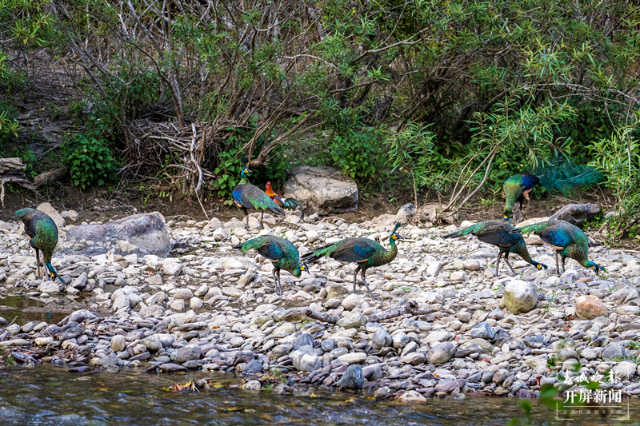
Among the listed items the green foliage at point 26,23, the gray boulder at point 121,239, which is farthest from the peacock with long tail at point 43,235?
the green foliage at point 26,23

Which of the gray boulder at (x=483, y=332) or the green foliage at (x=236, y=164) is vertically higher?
the green foliage at (x=236, y=164)

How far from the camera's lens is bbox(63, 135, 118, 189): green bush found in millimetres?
9703

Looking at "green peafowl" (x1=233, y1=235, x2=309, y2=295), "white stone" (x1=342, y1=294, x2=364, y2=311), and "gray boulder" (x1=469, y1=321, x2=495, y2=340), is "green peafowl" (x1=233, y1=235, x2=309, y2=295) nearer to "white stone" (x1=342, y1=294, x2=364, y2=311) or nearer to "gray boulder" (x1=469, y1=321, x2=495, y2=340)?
"white stone" (x1=342, y1=294, x2=364, y2=311)

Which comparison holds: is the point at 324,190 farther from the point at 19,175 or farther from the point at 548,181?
the point at 19,175

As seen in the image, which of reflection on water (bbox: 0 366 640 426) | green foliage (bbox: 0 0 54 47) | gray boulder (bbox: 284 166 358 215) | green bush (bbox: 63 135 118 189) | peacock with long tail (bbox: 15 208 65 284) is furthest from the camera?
gray boulder (bbox: 284 166 358 215)

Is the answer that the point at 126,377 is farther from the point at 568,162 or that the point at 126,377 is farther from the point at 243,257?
the point at 568,162

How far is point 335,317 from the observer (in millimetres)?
5359

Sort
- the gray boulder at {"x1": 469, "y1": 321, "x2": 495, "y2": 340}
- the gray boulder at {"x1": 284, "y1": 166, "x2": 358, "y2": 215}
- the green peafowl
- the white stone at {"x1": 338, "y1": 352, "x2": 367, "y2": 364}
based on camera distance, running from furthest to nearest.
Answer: the gray boulder at {"x1": 284, "y1": 166, "x2": 358, "y2": 215}, the green peafowl, the gray boulder at {"x1": 469, "y1": 321, "x2": 495, "y2": 340}, the white stone at {"x1": 338, "y1": 352, "x2": 367, "y2": 364}

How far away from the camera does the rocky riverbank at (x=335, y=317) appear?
4398 millimetres

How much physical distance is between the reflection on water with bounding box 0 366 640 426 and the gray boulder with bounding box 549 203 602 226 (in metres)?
5.30

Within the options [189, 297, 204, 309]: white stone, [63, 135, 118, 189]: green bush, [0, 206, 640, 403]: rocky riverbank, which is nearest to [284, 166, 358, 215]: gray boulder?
[0, 206, 640, 403]: rocky riverbank

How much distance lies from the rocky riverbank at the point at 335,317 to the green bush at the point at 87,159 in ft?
6.85

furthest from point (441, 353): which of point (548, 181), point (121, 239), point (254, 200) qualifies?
point (548, 181)

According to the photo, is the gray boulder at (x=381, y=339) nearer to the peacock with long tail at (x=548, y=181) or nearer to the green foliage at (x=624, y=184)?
the peacock with long tail at (x=548, y=181)
